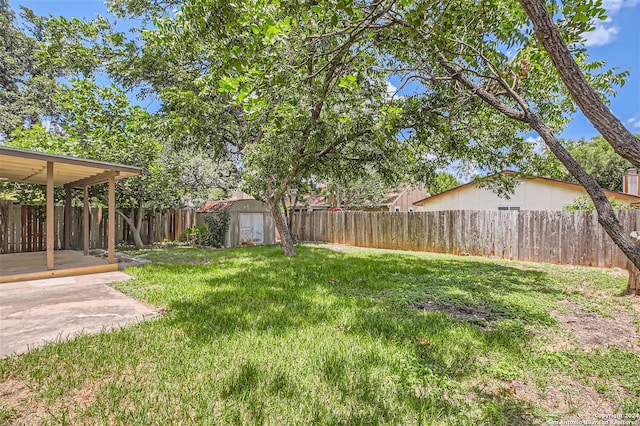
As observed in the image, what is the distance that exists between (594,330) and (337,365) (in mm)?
3119

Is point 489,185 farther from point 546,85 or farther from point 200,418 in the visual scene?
point 200,418

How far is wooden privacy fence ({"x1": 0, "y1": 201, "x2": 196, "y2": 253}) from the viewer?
9.94 meters

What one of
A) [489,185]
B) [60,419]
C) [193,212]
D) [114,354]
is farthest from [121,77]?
[489,185]

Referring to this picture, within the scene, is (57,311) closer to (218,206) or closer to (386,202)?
(218,206)

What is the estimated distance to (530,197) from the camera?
1391 centimetres

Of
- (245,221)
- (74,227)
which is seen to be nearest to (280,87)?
(245,221)

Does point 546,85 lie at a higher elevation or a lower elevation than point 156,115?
lower

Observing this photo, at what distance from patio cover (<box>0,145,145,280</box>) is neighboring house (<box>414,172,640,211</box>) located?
11.9m

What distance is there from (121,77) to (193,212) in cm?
590

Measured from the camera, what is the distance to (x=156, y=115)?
10859 mm

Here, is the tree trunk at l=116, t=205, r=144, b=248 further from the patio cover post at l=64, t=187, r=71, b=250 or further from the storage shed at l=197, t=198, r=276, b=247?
the storage shed at l=197, t=198, r=276, b=247

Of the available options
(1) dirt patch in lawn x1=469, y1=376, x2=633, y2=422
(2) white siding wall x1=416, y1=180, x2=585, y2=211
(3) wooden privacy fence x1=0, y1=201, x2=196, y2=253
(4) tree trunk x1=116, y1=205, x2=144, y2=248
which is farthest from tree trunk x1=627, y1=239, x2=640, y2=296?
(3) wooden privacy fence x1=0, y1=201, x2=196, y2=253

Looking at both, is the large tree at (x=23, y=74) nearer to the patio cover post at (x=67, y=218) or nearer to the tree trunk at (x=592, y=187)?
the patio cover post at (x=67, y=218)

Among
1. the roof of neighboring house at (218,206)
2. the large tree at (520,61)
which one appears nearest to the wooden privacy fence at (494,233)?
the large tree at (520,61)
